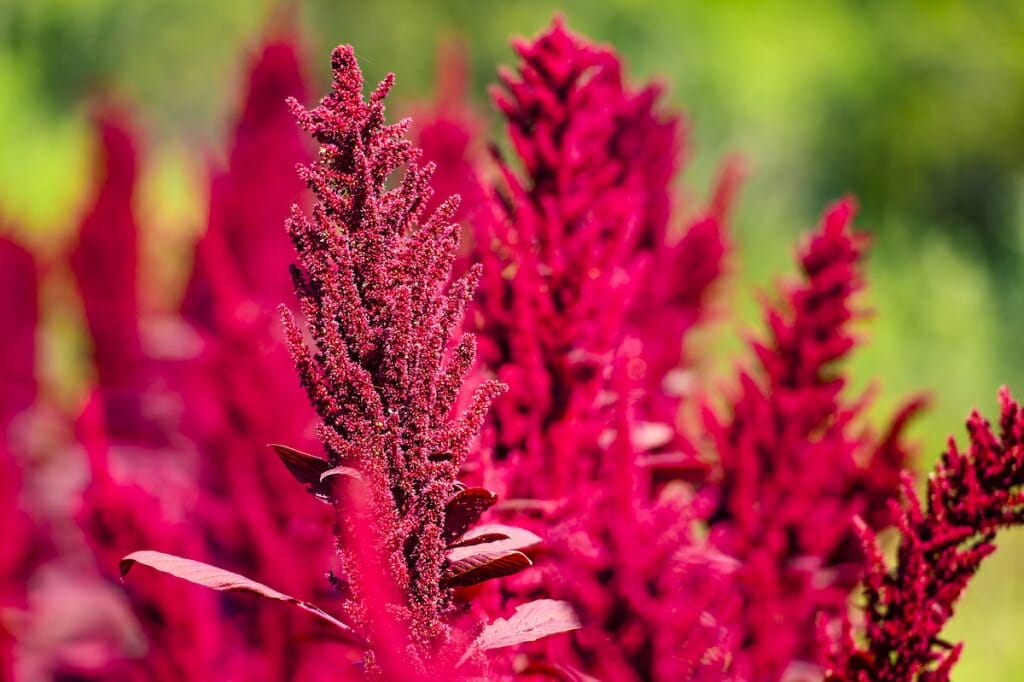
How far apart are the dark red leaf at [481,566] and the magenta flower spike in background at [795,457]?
0.93 feet

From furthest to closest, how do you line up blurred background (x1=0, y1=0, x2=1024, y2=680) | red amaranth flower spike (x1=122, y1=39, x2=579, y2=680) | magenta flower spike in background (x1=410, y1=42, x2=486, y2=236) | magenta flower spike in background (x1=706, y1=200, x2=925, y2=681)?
blurred background (x1=0, y1=0, x2=1024, y2=680), magenta flower spike in background (x1=410, y1=42, x2=486, y2=236), magenta flower spike in background (x1=706, y1=200, x2=925, y2=681), red amaranth flower spike (x1=122, y1=39, x2=579, y2=680)

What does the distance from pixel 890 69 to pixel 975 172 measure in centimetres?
149

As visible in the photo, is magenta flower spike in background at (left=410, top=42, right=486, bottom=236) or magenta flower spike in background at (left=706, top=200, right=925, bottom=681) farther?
magenta flower spike in background at (left=410, top=42, right=486, bottom=236)

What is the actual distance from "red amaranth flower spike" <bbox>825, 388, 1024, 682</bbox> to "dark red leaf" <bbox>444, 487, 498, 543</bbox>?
231mm

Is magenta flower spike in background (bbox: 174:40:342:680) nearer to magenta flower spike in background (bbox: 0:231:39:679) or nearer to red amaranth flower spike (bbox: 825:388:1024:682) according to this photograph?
red amaranth flower spike (bbox: 825:388:1024:682)

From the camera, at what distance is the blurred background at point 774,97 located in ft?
21.5

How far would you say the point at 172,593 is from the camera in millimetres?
732

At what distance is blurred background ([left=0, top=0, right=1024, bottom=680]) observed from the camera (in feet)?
21.5

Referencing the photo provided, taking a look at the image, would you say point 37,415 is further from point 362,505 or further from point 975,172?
point 975,172

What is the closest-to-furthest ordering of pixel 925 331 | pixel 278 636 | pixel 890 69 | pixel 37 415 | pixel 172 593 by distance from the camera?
1. pixel 172 593
2. pixel 278 636
3. pixel 37 415
4. pixel 925 331
5. pixel 890 69

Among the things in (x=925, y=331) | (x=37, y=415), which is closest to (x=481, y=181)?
(x=37, y=415)

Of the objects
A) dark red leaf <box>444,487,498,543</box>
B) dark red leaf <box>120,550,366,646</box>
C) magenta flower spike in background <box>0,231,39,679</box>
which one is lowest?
dark red leaf <box>120,550,366,646</box>

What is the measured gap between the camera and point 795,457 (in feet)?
2.64

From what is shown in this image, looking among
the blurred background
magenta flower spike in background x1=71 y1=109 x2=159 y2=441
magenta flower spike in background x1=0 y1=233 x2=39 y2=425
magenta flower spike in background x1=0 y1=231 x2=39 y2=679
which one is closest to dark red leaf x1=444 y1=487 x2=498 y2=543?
magenta flower spike in background x1=0 y1=231 x2=39 y2=679
